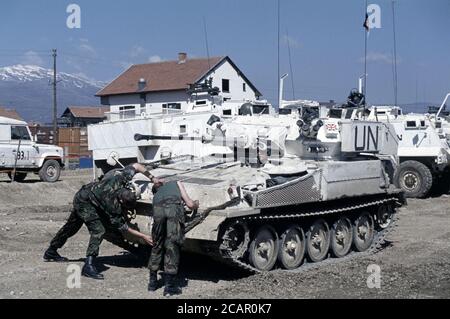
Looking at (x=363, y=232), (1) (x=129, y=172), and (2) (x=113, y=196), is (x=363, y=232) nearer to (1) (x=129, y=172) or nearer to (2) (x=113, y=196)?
(1) (x=129, y=172)

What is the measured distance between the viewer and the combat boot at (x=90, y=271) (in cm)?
920

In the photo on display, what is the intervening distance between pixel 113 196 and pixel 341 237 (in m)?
4.17

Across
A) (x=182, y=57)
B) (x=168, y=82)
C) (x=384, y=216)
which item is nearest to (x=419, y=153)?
(x=384, y=216)

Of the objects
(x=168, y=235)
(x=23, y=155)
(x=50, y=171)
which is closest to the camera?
(x=168, y=235)

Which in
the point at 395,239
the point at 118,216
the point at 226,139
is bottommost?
the point at 395,239

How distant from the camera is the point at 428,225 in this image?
15.9 meters

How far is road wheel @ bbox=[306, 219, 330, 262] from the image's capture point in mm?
10789

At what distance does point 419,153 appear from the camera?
21172mm

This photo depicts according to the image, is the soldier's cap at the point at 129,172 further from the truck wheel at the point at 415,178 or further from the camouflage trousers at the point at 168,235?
the truck wheel at the point at 415,178

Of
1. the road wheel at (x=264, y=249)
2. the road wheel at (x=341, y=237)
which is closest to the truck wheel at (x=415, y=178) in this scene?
the road wheel at (x=341, y=237)

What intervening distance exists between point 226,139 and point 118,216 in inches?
131
